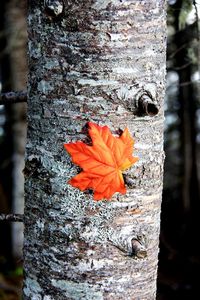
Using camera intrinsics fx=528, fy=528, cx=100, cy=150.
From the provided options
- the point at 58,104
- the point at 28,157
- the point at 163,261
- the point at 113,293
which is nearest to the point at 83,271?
the point at 113,293

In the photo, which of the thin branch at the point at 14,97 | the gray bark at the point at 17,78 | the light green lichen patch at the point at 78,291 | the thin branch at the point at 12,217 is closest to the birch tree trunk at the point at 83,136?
the light green lichen patch at the point at 78,291

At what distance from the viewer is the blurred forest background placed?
16.1 ft

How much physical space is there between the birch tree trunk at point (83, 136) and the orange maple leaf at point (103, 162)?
0.02 meters

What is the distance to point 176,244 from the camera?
6.48 meters

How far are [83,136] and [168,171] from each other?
21.2ft

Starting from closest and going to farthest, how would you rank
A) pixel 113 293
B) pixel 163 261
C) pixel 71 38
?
pixel 71 38 < pixel 113 293 < pixel 163 261

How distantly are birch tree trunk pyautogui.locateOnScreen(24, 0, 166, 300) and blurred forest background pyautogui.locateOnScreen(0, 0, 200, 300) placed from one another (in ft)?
8.30

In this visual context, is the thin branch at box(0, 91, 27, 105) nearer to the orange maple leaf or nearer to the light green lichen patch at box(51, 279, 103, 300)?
the orange maple leaf

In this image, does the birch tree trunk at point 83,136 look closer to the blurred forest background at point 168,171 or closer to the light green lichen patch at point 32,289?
the light green lichen patch at point 32,289

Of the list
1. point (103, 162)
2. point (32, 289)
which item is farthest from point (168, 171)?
point (103, 162)

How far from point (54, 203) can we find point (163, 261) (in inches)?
202

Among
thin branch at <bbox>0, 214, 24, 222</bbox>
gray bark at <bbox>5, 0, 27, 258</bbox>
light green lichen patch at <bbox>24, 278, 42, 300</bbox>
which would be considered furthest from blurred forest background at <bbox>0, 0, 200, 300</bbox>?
light green lichen patch at <bbox>24, 278, 42, 300</bbox>

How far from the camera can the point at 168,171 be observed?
7.68 metres

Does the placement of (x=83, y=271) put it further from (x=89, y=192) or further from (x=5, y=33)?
(x=5, y=33)
